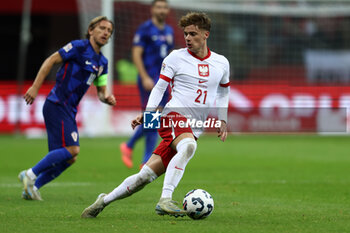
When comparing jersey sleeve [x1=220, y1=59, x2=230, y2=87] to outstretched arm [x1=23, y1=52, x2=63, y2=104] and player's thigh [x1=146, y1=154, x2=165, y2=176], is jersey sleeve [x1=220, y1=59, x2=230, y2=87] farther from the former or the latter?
outstretched arm [x1=23, y1=52, x2=63, y2=104]

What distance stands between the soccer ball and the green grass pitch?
79 mm

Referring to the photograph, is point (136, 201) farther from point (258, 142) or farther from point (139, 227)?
point (258, 142)

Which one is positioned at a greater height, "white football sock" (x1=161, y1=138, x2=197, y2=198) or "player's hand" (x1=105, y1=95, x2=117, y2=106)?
"player's hand" (x1=105, y1=95, x2=117, y2=106)

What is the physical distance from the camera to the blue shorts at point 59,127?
805 centimetres

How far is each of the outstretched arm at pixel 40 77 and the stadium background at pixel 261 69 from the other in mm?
11912

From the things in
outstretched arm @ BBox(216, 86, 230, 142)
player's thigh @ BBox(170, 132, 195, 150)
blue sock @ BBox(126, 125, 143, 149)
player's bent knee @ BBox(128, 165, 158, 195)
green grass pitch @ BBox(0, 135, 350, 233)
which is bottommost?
green grass pitch @ BBox(0, 135, 350, 233)

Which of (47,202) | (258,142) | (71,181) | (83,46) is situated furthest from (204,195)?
(258,142)

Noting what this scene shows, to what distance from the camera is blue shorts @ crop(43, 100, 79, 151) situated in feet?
26.4

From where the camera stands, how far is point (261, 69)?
22719mm

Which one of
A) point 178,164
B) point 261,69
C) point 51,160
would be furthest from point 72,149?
point 261,69

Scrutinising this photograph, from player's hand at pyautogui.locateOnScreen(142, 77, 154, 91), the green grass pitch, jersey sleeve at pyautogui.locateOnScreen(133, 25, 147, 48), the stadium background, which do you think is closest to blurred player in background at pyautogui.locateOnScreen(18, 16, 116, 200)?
the green grass pitch

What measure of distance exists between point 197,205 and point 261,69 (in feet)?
55.3

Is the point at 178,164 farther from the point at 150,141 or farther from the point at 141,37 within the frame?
the point at 141,37

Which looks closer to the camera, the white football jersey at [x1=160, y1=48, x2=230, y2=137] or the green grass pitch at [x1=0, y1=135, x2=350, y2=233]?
the green grass pitch at [x1=0, y1=135, x2=350, y2=233]
